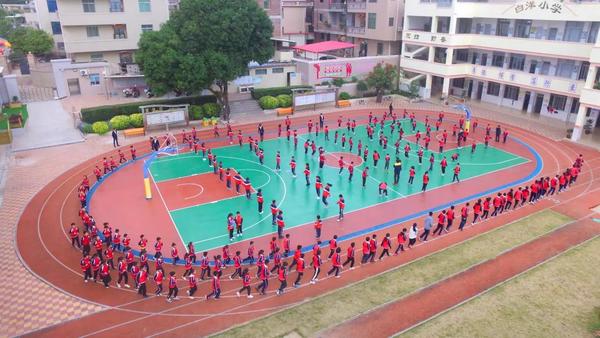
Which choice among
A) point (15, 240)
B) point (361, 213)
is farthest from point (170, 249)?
point (361, 213)

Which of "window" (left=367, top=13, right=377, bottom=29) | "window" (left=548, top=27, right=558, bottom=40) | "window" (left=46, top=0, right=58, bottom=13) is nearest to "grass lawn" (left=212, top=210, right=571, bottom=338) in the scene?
"window" (left=548, top=27, right=558, bottom=40)

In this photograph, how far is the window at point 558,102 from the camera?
34094 millimetres

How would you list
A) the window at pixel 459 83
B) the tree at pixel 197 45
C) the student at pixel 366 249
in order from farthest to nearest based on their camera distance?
the window at pixel 459 83 → the tree at pixel 197 45 → the student at pixel 366 249

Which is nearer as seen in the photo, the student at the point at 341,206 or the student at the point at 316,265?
the student at the point at 316,265

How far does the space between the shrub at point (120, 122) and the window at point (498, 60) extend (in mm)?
30772

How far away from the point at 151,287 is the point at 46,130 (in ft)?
70.1

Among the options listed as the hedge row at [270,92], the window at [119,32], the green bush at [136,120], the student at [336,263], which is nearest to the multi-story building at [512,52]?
the hedge row at [270,92]

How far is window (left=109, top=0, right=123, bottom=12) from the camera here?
131 ft

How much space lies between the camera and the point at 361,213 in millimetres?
19359

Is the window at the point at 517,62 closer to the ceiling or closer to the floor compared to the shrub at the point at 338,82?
closer to the ceiling

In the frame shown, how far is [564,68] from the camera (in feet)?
108

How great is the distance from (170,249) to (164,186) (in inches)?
252

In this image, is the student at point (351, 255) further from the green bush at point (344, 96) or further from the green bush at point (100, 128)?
the green bush at point (344, 96)

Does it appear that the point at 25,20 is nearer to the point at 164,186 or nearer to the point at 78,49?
the point at 78,49
